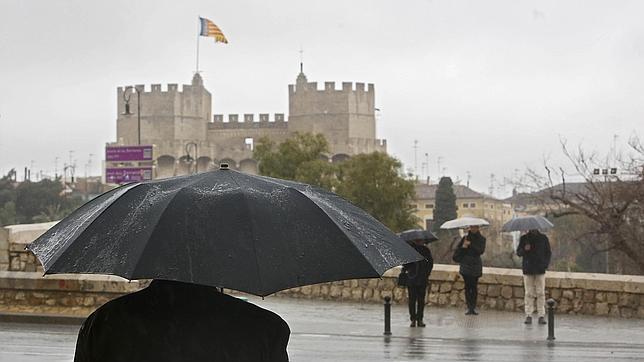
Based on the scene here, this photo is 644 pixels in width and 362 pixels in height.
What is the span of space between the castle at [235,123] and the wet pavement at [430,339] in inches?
4615

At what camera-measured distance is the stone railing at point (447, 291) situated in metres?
16.1

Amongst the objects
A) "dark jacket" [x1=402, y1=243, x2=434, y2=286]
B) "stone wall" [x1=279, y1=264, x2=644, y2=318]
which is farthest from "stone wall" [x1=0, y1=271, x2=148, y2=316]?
"stone wall" [x1=279, y1=264, x2=644, y2=318]

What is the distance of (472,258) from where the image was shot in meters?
16.5

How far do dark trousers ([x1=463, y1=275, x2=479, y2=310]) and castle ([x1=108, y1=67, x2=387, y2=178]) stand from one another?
383 feet

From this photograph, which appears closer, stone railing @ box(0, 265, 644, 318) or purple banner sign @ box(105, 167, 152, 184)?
stone railing @ box(0, 265, 644, 318)

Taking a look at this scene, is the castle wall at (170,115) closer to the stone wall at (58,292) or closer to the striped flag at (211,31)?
the striped flag at (211,31)

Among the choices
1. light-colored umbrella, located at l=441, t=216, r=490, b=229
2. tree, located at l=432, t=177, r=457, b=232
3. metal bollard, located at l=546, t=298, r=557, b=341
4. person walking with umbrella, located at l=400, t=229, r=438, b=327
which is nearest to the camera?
metal bollard, located at l=546, t=298, r=557, b=341

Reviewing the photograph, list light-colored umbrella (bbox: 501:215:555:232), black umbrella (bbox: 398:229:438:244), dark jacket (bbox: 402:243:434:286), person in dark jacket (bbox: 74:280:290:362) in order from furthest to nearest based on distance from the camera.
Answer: light-colored umbrella (bbox: 501:215:555:232) → dark jacket (bbox: 402:243:434:286) → black umbrella (bbox: 398:229:438:244) → person in dark jacket (bbox: 74:280:290:362)

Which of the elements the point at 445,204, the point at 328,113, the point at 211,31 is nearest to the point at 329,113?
the point at 328,113

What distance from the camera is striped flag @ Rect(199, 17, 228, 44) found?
88.7 meters

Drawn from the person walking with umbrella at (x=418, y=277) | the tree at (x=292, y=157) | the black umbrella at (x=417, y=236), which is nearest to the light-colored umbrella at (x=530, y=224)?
the person walking with umbrella at (x=418, y=277)

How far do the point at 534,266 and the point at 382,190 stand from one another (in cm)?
5889

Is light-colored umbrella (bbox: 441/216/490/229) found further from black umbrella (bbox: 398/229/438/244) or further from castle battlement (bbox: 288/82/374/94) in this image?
castle battlement (bbox: 288/82/374/94)

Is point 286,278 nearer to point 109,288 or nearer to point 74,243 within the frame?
point 74,243
